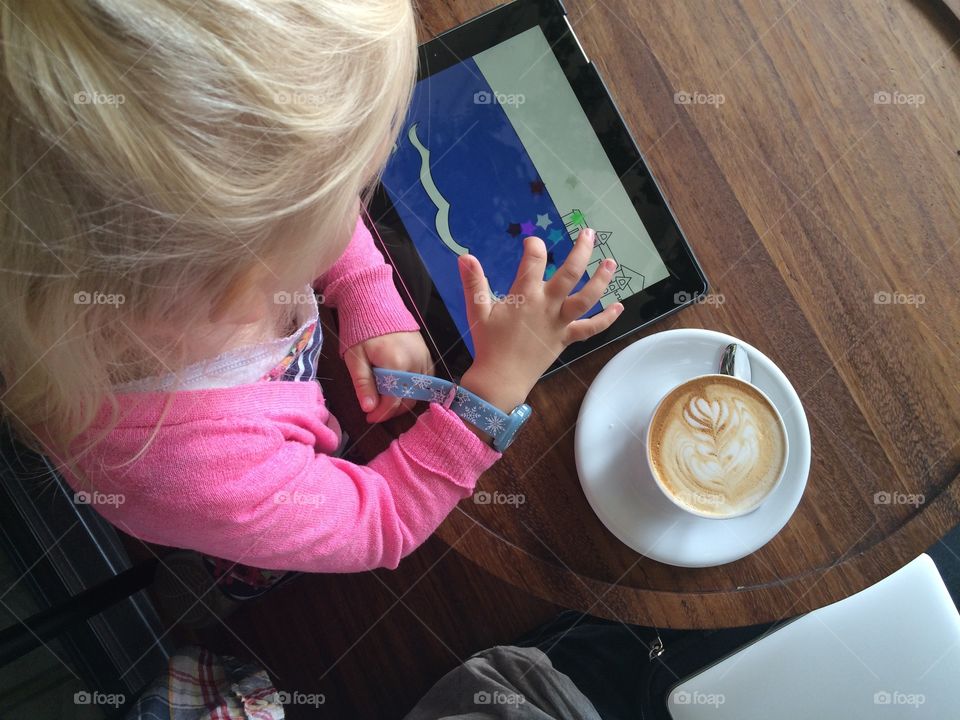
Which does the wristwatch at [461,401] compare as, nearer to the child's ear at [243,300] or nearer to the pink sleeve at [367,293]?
the pink sleeve at [367,293]

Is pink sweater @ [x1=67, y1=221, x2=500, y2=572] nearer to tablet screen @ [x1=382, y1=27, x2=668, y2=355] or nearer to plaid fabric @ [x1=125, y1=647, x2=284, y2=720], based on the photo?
tablet screen @ [x1=382, y1=27, x2=668, y2=355]

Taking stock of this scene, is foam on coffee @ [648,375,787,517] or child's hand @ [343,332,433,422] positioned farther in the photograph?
child's hand @ [343,332,433,422]

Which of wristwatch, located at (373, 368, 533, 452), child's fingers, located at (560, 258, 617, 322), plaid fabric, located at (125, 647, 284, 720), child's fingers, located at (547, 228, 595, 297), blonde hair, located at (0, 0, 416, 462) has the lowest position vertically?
plaid fabric, located at (125, 647, 284, 720)

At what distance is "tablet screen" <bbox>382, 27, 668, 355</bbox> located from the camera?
0.70 m

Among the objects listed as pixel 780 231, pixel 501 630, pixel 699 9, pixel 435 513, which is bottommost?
pixel 501 630

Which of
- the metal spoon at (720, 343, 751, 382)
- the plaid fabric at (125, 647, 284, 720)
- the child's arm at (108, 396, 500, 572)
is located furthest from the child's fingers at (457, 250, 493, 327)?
the plaid fabric at (125, 647, 284, 720)

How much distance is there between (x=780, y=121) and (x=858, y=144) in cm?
9

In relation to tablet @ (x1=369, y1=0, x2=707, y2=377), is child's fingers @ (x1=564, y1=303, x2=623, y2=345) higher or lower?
lower

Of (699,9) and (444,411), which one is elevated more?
(699,9)

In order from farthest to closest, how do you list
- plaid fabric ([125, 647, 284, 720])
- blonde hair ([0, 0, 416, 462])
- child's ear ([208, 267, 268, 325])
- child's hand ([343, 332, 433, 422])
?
plaid fabric ([125, 647, 284, 720]) → child's hand ([343, 332, 433, 422]) → child's ear ([208, 267, 268, 325]) → blonde hair ([0, 0, 416, 462])

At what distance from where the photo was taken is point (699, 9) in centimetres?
74

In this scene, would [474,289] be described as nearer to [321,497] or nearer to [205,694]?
[321,497]

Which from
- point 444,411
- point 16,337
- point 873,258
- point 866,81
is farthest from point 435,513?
point 866,81

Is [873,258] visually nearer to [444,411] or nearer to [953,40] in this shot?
[953,40]
